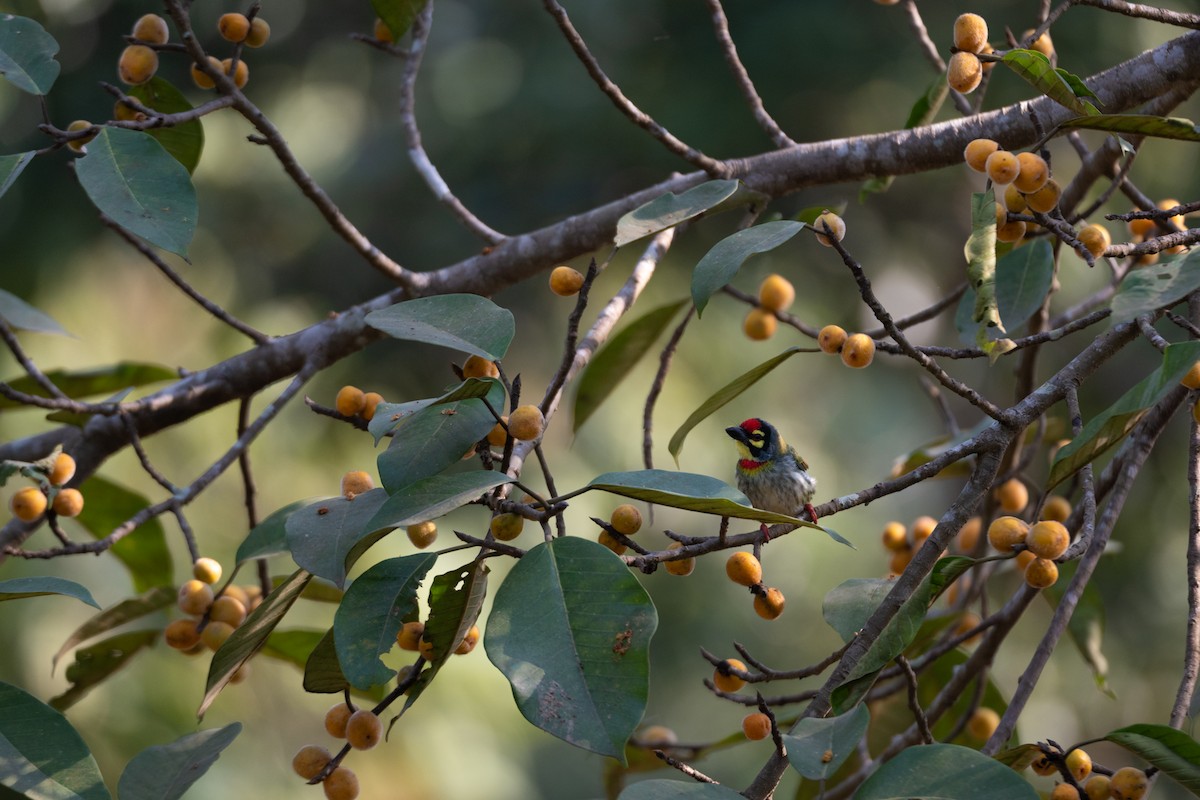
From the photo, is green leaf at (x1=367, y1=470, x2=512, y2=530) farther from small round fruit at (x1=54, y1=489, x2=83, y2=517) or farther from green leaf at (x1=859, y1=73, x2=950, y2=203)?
green leaf at (x1=859, y1=73, x2=950, y2=203)

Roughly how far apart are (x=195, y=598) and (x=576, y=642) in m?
0.63

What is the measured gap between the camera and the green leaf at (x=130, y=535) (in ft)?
5.41

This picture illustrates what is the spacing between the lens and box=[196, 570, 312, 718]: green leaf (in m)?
0.98

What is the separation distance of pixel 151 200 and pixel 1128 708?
4.65 m

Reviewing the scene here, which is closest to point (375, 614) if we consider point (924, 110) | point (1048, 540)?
point (1048, 540)

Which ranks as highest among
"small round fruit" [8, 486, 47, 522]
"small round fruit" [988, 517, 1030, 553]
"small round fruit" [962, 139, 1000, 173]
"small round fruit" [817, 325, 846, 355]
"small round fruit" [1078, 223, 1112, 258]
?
"small round fruit" [962, 139, 1000, 173]

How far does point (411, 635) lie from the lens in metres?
0.98

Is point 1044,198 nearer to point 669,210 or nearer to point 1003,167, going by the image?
point 1003,167

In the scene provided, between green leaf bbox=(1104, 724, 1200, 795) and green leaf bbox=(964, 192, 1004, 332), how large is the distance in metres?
0.36

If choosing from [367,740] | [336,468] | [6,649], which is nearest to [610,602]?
[367,740]

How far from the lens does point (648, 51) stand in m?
4.53

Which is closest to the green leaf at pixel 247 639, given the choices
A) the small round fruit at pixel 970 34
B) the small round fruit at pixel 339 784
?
the small round fruit at pixel 339 784

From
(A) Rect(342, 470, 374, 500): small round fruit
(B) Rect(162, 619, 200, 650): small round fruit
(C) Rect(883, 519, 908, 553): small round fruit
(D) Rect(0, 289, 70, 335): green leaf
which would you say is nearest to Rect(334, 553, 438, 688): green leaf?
(A) Rect(342, 470, 374, 500): small round fruit

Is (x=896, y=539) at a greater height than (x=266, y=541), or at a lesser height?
lesser
